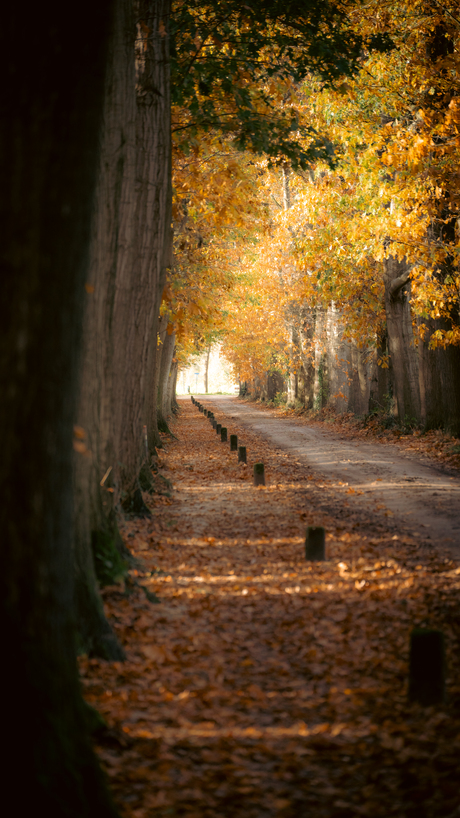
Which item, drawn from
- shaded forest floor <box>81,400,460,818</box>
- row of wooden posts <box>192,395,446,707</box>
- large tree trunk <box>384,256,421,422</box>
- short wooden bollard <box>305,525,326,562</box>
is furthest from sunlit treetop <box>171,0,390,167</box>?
large tree trunk <box>384,256,421,422</box>

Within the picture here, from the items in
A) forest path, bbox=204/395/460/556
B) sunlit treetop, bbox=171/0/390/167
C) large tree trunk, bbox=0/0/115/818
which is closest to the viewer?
large tree trunk, bbox=0/0/115/818

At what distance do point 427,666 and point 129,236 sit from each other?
5.55 meters

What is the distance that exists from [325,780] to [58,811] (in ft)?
5.24

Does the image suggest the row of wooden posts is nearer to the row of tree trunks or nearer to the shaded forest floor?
the shaded forest floor

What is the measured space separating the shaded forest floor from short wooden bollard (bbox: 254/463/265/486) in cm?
387

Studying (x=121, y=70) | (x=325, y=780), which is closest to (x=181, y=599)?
(x=325, y=780)

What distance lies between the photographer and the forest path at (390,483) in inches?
387

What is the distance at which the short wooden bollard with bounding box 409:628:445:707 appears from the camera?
4.63 meters

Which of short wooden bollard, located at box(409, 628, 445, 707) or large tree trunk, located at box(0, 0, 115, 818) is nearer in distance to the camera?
large tree trunk, located at box(0, 0, 115, 818)

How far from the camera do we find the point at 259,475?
1366 cm

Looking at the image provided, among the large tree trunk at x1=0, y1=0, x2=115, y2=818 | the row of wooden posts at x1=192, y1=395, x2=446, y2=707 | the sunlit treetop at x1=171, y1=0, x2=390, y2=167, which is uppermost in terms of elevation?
the sunlit treetop at x1=171, y1=0, x2=390, y2=167

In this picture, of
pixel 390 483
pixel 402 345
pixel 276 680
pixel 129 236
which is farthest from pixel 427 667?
pixel 402 345

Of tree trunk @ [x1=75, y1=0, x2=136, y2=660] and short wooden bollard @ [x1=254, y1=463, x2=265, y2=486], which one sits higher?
tree trunk @ [x1=75, y1=0, x2=136, y2=660]

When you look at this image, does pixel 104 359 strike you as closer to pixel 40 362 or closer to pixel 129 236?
pixel 129 236
